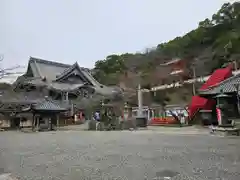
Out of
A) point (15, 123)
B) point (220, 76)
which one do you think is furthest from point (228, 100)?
point (15, 123)

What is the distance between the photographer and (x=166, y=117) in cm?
3375

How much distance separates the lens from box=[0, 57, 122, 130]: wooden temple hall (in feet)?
97.9

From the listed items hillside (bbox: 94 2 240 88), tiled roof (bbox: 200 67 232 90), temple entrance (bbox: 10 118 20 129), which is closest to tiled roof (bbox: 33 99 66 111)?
temple entrance (bbox: 10 118 20 129)

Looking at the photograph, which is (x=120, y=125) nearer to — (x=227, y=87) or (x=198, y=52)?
(x=227, y=87)

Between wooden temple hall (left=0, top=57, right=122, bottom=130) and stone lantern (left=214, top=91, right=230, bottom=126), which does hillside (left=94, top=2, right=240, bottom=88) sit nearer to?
wooden temple hall (left=0, top=57, right=122, bottom=130)

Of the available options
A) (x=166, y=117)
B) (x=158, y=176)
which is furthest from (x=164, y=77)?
(x=158, y=176)

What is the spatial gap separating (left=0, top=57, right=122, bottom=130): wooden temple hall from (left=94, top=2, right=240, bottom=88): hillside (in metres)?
4.49

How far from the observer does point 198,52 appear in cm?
4172

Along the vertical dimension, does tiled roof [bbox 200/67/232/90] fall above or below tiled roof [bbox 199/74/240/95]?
above

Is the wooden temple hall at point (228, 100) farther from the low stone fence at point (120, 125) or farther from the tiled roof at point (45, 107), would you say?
the tiled roof at point (45, 107)

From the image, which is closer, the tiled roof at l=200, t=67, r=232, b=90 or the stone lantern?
the stone lantern

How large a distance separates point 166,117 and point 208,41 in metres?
16.1

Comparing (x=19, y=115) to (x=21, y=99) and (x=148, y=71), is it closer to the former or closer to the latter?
(x=21, y=99)

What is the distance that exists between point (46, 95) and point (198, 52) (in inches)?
958
